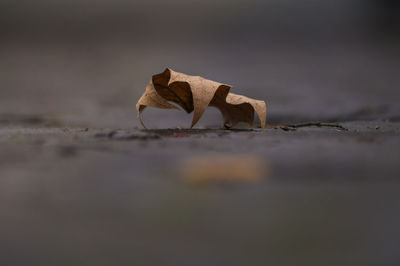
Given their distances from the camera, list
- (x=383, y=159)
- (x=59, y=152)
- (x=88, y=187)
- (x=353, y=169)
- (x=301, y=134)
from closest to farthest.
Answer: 1. (x=88, y=187)
2. (x=353, y=169)
3. (x=383, y=159)
4. (x=59, y=152)
5. (x=301, y=134)

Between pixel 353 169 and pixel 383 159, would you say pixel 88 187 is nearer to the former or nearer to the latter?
pixel 353 169

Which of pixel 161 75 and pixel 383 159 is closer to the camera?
pixel 383 159

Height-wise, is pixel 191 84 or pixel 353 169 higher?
pixel 191 84

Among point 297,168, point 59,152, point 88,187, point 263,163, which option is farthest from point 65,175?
point 297,168

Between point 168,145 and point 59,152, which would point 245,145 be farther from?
point 59,152

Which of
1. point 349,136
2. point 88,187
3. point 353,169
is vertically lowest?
point 88,187

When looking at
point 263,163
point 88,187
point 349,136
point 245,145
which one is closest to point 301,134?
point 349,136

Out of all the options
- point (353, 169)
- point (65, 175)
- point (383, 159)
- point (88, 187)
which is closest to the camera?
point (88, 187)
